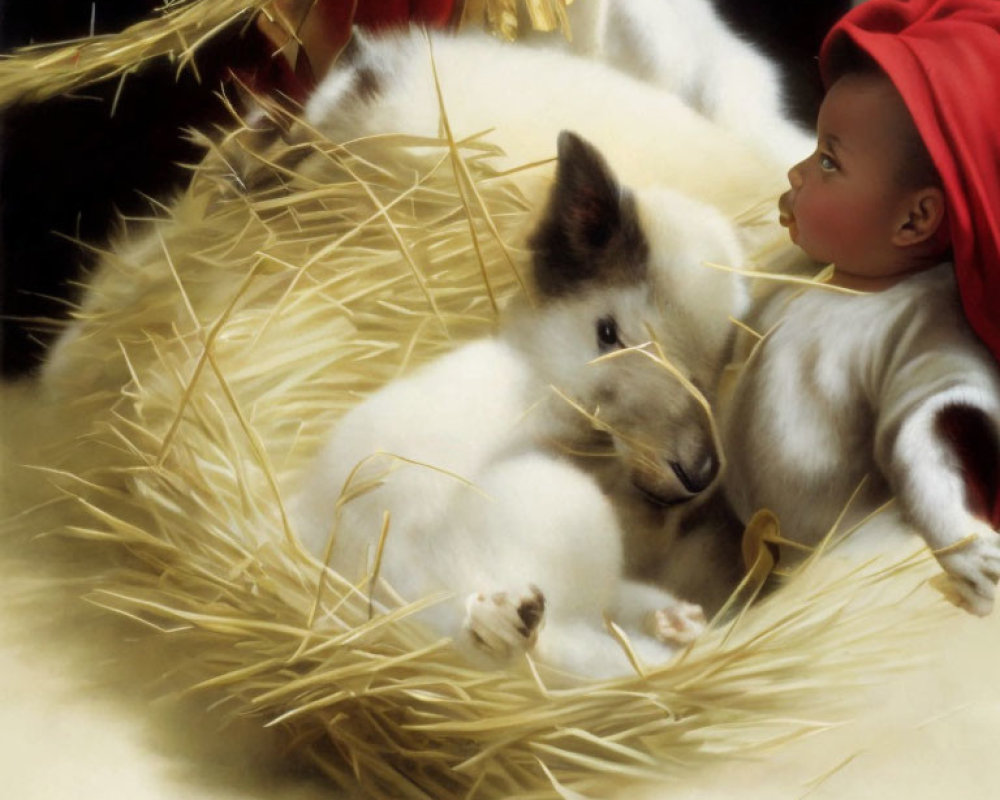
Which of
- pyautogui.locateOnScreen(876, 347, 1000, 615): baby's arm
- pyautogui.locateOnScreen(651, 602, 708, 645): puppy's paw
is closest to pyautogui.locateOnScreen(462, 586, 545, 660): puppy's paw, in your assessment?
pyautogui.locateOnScreen(651, 602, 708, 645): puppy's paw

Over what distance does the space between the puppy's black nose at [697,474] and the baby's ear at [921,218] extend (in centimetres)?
31

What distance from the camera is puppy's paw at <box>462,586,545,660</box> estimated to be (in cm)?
122

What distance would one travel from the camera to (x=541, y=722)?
1.26m

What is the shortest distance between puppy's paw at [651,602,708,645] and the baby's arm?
25 centimetres

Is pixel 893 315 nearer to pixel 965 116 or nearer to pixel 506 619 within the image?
pixel 965 116

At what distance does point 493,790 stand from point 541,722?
0.10 metres

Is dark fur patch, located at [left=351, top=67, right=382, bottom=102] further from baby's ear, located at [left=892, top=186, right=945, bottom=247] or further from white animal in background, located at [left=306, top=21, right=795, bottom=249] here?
baby's ear, located at [left=892, top=186, right=945, bottom=247]

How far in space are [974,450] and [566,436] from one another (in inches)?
17.1

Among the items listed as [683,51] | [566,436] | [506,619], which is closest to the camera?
[506,619]

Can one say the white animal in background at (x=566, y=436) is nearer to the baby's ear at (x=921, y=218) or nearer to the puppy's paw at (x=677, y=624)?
the puppy's paw at (x=677, y=624)

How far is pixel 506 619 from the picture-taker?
48.0 inches

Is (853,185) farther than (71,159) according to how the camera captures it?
No

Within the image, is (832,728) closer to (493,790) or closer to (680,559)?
(680,559)

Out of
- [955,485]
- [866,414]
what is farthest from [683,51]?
[955,485]
